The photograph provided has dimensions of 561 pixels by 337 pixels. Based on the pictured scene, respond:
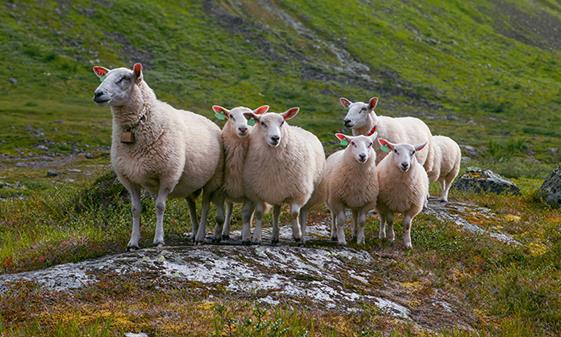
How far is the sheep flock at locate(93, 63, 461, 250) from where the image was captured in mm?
8945

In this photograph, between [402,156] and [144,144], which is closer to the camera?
[144,144]

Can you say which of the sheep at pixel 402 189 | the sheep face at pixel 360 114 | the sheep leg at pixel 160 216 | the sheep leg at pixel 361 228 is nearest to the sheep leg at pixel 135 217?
the sheep leg at pixel 160 216

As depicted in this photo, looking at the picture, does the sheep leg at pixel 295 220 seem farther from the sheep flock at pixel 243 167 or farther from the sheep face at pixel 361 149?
the sheep face at pixel 361 149

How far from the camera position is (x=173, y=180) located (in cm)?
902


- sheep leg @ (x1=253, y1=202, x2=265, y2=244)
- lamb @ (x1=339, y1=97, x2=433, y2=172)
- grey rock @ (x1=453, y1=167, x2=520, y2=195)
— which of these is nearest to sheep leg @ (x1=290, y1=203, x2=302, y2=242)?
sheep leg @ (x1=253, y1=202, x2=265, y2=244)

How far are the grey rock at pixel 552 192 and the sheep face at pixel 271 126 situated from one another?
8714 millimetres

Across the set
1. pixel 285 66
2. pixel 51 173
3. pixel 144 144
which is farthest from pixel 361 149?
pixel 285 66

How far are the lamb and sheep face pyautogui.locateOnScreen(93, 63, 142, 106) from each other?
6.21 metres

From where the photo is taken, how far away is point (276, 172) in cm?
1012

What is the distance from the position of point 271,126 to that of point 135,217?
2605mm

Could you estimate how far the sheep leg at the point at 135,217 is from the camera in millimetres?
8843

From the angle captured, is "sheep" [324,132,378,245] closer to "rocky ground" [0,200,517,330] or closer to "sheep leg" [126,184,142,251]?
"rocky ground" [0,200,517,330]

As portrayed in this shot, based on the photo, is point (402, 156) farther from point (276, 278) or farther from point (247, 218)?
point (276, 278)

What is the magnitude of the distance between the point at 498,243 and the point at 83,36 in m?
49.8
